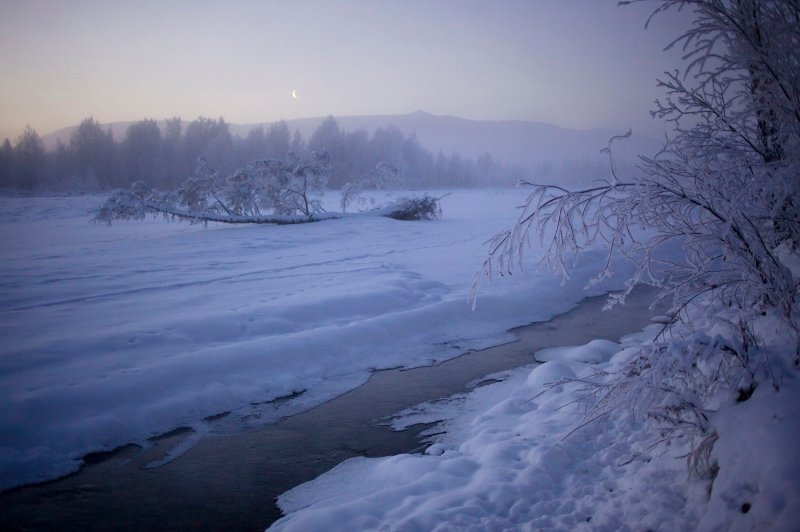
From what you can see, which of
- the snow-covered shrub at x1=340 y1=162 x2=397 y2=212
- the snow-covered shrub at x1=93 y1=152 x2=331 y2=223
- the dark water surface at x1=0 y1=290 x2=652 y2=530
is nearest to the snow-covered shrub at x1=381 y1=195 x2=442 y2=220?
the snow-covered shrub at x1=340 y1=162 x2=397 y2=212

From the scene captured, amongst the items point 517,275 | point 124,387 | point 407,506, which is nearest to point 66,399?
point 124,387

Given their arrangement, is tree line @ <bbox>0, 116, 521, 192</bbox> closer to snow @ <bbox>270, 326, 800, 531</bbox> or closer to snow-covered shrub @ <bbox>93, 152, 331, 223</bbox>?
snow-covered shrub @ <bbox>93, 152, 331, 223</bbox>

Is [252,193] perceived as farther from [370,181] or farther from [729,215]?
[729,215]

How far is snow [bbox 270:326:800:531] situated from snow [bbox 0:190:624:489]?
6.45 ft

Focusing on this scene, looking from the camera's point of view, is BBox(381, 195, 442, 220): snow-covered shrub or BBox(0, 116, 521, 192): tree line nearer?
BBox(381, 195, 442, 220): snow-covered shrub

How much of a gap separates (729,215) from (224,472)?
4502 mm

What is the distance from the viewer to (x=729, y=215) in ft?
8.84

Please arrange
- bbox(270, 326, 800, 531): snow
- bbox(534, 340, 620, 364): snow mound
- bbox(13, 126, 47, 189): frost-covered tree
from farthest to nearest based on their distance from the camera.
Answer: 1. bbox(13, 126, 47, 189): frost-covered tree
2. bbox(534, 340, 620, 364): snow mound
3. bbox(270, 326, 800, 531): snow

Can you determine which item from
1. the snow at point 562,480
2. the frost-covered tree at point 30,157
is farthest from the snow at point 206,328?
the frost-covered tree at point 30,157

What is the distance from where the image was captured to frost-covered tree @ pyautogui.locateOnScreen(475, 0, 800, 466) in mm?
2775

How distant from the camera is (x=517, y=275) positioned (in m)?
11.4

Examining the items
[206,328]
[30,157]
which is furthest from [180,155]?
[206,328]

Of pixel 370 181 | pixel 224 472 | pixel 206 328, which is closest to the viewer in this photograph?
pixel 224 472

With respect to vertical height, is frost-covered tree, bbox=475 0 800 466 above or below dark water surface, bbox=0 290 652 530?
above
